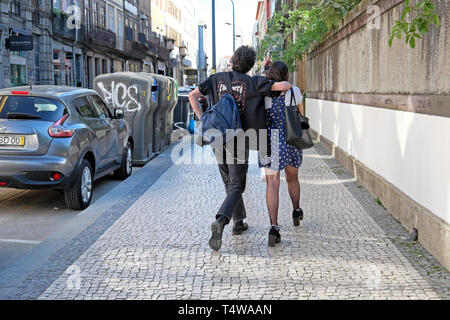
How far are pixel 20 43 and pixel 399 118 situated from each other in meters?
21.9

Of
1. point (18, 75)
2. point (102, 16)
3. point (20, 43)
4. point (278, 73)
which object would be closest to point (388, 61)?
point (278, 73)

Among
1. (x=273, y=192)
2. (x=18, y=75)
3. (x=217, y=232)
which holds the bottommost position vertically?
(x=217, y=232)

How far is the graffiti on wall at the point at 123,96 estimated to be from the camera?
11.9 metres

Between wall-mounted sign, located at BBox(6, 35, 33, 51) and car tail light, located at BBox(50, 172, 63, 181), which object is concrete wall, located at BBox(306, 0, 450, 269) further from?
wall-mounted sign, located at BBox(6, 35, 33, 51)

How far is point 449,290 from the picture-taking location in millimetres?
4445

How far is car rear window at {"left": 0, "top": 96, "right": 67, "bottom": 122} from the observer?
766cm

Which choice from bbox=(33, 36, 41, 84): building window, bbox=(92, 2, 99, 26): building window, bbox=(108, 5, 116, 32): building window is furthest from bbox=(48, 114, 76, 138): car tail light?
bbox=(108, 5, 116, 32): building window

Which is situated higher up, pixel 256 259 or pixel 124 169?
pixel 124 169

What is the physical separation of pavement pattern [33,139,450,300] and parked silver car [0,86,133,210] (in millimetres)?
815

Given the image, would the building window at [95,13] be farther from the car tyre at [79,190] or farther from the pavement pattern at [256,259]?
the pavement pattern at [256,259]

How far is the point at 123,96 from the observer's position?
39.0 ft

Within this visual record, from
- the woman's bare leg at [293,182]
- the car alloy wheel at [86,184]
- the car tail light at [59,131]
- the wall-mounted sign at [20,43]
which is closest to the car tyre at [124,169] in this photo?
the car alloy wheel at [86,184]

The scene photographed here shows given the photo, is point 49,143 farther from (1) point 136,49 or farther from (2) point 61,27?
(1) point 136,49
